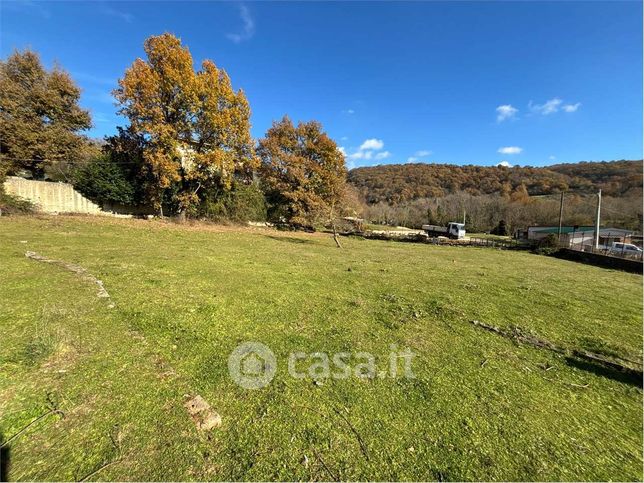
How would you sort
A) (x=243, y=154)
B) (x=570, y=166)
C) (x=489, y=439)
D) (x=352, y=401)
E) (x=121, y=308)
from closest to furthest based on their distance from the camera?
(x=489, y=439) → (x=352, y=401) → (x=121, y=308) → (x=243, y=154) → (x=570, y=166)

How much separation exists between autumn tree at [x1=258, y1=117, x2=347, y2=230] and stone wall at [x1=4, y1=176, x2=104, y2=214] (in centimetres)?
1340

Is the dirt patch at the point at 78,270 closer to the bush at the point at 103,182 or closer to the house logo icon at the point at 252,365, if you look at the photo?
the house logo icon at the point at 252,365

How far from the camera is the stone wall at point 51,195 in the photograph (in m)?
16.1

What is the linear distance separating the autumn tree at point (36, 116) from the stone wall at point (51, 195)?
96 centimetres

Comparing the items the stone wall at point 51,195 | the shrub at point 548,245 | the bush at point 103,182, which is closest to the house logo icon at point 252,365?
the stone wall at point 51,195

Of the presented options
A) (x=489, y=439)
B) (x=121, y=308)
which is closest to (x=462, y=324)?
(x=489, y=439)

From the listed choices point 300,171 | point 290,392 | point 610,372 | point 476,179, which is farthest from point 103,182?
point 476,179

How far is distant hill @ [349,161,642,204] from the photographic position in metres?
49.9

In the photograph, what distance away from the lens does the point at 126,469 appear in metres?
1.73

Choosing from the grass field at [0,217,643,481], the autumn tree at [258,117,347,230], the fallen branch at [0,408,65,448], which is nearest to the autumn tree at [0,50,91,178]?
the autumn tree at [258,117,347,230]

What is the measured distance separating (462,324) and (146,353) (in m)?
4.52

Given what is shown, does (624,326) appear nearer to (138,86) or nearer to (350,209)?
(138,86)

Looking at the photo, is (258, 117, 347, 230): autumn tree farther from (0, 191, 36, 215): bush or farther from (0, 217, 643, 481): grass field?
(0, 217, 643, 481): grass field

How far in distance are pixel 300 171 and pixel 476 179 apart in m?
59.5
